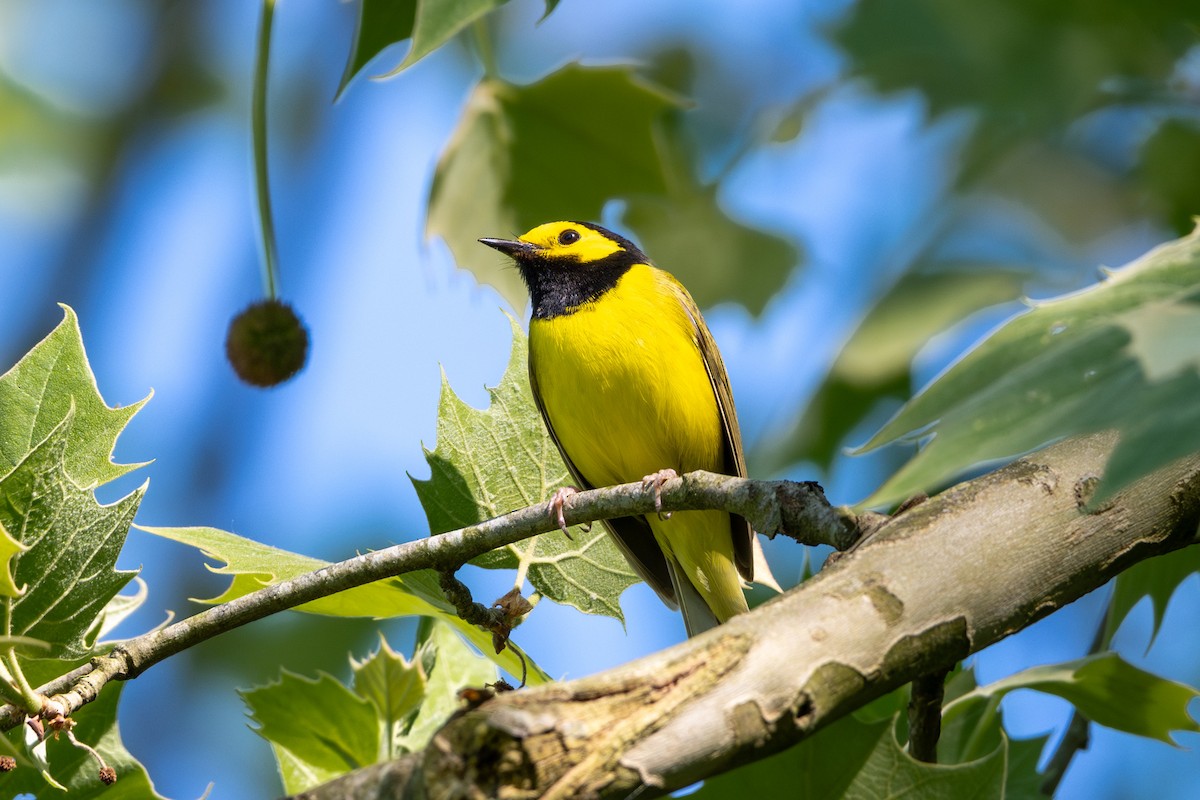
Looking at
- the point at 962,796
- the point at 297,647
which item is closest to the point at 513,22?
the point at 297,647

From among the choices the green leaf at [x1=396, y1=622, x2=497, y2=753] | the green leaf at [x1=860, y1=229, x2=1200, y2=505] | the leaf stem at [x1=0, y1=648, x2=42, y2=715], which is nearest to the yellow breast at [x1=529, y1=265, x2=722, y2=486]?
the green leaf at [x1=396, y1=622, x2=497, y2=753]

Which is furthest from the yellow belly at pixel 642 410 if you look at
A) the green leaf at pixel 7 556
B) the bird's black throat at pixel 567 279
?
the green leaf at pixel 7 556

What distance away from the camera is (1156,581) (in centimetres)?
260

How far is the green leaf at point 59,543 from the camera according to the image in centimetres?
229

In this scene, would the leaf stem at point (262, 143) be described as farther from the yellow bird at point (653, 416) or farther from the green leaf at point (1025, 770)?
the green leaf at point (1025, 770)

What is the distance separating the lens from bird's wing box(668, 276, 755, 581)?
425 cm

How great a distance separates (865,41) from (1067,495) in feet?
3.59

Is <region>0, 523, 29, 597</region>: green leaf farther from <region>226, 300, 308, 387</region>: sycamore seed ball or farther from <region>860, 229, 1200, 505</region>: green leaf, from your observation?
<region>226, 300, 308, 387</region>: sycamore seed ball

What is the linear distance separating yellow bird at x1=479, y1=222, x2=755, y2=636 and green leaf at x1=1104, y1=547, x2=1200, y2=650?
1644 mm

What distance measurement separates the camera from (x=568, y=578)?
3.00 meters

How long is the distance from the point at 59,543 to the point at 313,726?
2.27 ft

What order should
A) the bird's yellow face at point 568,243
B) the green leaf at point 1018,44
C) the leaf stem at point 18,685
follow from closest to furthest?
the leaf stem at point 18,685
the green leaf at point 1018,44
the bird's yellow face at point 568,243

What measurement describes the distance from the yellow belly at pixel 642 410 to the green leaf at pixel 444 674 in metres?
1.14

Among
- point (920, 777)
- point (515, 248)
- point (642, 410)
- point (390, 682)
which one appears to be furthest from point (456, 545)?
point (515, 248)
